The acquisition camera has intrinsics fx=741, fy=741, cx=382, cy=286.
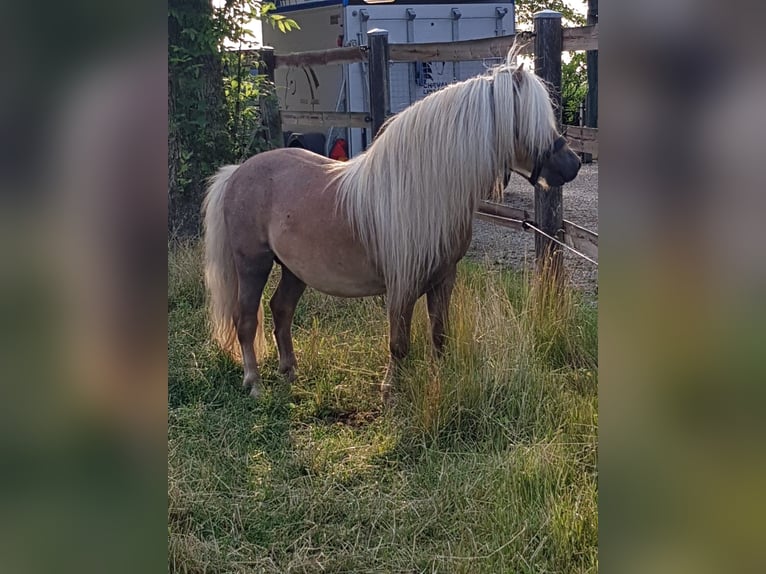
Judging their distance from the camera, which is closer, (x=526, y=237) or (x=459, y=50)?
(x=459, y=50)

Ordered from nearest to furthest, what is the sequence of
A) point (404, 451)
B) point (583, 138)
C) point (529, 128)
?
point (404, 451), point (529, 128), point (583, 138)

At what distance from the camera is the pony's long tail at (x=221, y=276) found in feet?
13.0

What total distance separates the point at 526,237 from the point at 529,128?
4.45 metres

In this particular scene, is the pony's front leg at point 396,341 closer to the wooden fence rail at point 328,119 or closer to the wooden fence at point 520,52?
the wooden fence at point 520,52

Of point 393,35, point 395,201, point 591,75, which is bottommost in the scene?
point 395,201

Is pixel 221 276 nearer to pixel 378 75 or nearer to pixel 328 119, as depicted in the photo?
pixel 378 75

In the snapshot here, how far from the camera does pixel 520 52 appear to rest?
4.82m

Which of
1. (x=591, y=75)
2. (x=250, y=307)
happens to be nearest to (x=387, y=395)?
(x=250, y=307)

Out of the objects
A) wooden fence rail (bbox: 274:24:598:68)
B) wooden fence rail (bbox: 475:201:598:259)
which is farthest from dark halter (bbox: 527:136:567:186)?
wooden fence rail (bbox: 274:24:598:68)

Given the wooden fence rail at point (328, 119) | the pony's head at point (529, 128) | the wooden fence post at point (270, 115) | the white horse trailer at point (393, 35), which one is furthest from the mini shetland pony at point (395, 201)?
the white horse trailer at point (393, 35)

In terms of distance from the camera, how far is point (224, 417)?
3.48 metres
